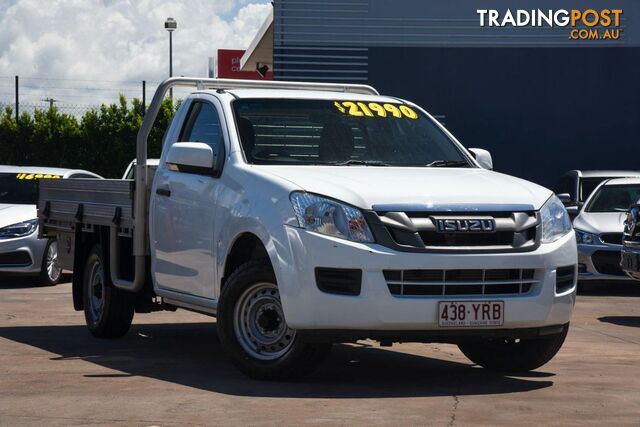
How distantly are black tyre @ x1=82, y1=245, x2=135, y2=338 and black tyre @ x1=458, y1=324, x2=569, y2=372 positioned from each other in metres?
2.90

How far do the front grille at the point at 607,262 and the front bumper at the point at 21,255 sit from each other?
21.7 ft

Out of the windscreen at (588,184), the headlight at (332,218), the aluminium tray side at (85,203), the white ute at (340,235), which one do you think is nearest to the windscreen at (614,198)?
the windscreen at (588,184)

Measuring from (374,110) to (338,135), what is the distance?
0.51m

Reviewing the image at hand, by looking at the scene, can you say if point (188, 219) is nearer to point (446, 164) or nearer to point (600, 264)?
point (446, 164)

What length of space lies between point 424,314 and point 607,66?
70.7 ft

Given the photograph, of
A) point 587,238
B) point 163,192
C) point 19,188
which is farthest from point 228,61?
point 163,192

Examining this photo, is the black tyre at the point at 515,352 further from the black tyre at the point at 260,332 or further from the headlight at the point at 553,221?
the black tyre at the point at 260,332

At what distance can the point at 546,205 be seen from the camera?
8.11m

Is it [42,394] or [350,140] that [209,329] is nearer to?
[350,140]

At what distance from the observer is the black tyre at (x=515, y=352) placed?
28.0 ft

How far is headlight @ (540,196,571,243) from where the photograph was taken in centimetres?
805

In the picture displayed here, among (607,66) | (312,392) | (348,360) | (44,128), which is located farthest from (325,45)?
(312,392)

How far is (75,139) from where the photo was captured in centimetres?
4116

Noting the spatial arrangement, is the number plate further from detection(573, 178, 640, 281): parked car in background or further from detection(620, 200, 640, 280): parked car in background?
detection(573, 178, 640, 281): parked car in background
